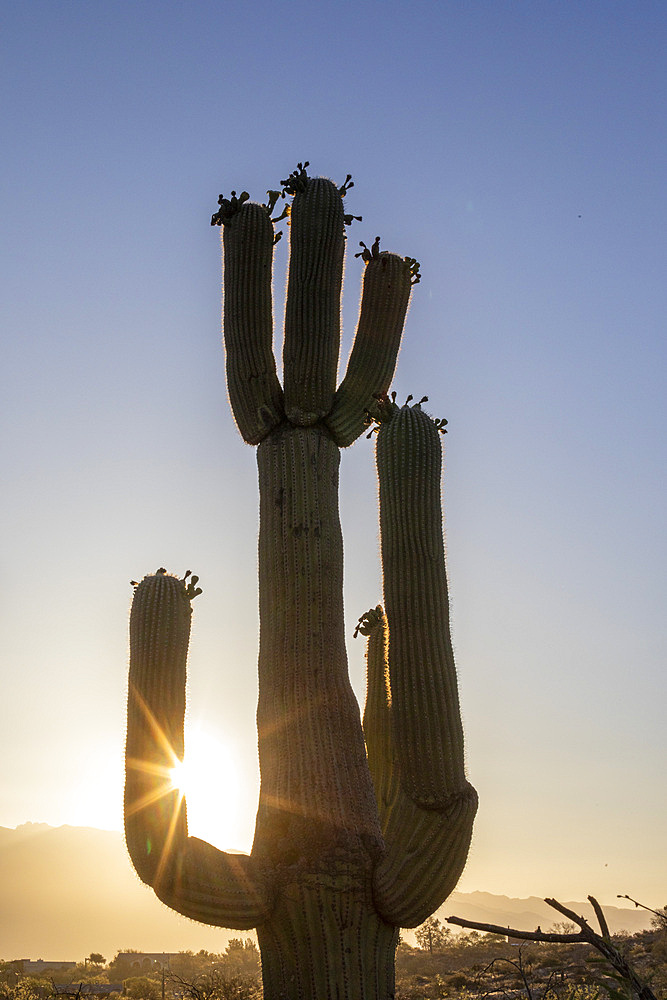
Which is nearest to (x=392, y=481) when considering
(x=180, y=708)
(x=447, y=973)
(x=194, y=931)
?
(x=180, y=708)

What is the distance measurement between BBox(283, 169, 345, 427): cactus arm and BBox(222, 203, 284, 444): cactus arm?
0.17m

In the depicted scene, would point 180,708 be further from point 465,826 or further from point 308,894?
point 465,826

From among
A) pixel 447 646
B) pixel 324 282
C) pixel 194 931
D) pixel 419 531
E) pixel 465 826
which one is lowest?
pixel 194 931

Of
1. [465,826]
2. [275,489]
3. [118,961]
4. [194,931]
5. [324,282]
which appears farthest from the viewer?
[194,931]

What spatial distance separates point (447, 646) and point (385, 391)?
2918mm

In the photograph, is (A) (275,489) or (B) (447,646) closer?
(B) (447,646)

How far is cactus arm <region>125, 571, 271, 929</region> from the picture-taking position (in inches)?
222

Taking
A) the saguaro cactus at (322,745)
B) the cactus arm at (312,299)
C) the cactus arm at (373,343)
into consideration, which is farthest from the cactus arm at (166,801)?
the cactus arm at (373,343)

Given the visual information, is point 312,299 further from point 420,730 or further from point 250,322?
point 420,730

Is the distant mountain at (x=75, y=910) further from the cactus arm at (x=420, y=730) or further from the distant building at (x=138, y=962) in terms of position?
the cactus arm at (x=420, y=730)

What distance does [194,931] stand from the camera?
9831cm

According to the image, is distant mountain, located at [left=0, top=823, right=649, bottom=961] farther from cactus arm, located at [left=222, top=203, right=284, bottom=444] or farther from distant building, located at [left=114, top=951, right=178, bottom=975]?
cactus arm, located at [left=222, top=203, right=284, bottom=444]

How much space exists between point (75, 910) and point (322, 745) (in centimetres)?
11840

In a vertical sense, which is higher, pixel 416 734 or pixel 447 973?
pixel 416 734
